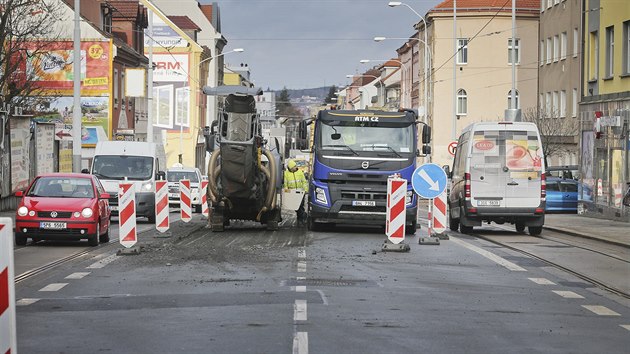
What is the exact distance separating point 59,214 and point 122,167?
1311 cm

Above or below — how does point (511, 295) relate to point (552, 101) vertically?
below

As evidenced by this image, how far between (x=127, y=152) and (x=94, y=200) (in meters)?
12.6

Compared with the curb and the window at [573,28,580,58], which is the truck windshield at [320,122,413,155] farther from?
the window at [573,28,580,58]

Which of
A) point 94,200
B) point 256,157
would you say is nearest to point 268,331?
point 94,200

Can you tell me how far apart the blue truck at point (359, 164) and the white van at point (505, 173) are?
1.33m

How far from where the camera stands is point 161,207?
24781 mm

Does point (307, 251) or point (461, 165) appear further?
point (461, 165)

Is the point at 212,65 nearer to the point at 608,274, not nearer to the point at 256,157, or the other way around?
the point at 256,157

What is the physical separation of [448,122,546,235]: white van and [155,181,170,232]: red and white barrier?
7028 millimetres

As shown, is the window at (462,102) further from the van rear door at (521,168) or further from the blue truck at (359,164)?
the blue truck at (359,164)

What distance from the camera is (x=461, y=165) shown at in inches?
1102

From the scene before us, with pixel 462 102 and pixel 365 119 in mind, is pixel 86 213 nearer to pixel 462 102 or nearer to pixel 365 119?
pixel 365 119

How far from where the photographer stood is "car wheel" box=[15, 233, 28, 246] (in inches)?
850

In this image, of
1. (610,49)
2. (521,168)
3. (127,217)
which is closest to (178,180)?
(610,49)
